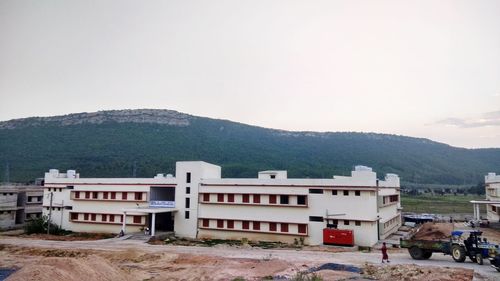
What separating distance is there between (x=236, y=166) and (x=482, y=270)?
83737 millimetres

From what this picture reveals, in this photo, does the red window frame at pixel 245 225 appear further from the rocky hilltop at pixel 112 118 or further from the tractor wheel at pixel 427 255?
the rocky hilltop at pixel 112 118

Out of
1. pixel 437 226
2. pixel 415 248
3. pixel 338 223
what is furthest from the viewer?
pixel 338 223

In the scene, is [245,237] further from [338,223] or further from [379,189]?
[379,189]

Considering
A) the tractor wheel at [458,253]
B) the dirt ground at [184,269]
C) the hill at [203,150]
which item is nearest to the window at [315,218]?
the dirt ground at [184,269]

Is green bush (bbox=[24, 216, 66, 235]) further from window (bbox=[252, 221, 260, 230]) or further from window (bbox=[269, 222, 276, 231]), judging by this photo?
window (bbox=[269, 222, 276, 231])

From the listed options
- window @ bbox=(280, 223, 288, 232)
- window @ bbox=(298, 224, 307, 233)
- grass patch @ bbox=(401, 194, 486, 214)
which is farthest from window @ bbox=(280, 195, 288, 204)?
grass patch @ bbox=(401, 194, 486, 214)

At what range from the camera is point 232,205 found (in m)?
41.2

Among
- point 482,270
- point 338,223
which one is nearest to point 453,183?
point 338,223

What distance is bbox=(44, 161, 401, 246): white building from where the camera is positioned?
36031mm

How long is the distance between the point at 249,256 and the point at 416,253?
12610mm

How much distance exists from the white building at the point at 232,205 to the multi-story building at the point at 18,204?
30.6 feet

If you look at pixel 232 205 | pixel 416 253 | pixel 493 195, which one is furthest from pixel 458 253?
pixel 493 195

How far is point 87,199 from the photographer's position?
48438 mm

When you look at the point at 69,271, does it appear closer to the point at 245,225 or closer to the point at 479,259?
the point at 245,225
